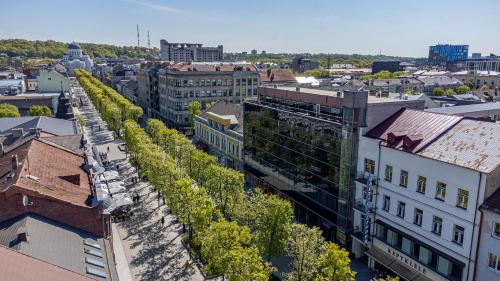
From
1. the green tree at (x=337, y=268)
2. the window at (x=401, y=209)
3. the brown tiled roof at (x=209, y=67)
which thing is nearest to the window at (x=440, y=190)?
the window at (x=401, y=209)

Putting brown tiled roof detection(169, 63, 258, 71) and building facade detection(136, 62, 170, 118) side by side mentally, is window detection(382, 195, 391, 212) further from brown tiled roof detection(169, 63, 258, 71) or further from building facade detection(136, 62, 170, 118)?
building facade detection(136, 62, 170, 118)

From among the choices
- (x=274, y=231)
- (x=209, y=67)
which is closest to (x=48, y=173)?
(x=274, y=231)

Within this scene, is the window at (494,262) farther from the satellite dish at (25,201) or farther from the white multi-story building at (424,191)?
the satellite dish at (25,201)

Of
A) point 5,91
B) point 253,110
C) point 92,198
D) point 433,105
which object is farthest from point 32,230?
point 5,91

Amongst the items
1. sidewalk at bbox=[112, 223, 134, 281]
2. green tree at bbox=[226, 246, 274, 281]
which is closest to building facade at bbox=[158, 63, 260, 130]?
sidewalk at bbox=[112, 223, 134, 281]

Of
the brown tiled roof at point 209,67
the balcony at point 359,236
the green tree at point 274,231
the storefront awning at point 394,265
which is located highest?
the brown tiled roof at point 209,67
